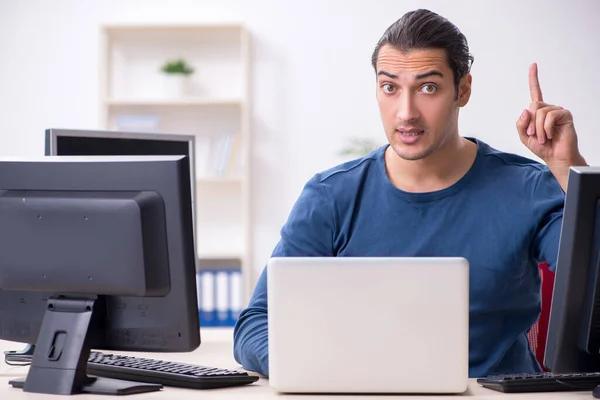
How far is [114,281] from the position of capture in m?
1.44

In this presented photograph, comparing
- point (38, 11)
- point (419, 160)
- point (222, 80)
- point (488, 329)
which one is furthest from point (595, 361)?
point (38, 11)

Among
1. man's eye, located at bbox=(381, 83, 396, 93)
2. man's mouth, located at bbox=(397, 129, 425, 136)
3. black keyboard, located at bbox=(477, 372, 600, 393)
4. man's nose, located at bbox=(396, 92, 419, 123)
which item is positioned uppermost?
man's eye, located at bbox=(381, 83, 396, 93)

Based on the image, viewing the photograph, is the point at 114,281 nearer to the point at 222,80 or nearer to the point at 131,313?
the point at 131,313

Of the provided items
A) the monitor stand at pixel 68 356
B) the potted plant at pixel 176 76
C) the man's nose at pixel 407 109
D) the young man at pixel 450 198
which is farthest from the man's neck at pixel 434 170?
the potted plant at pixel 176 76

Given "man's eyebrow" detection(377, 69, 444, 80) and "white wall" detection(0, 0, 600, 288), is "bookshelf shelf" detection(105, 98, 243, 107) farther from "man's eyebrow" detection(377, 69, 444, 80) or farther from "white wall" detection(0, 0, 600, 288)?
"man's eyebrow" detection(377, 69, 444, 80)

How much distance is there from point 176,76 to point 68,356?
2983mm

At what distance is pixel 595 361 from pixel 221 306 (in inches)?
112

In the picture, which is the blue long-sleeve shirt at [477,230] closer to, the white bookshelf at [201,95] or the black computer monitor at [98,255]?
the black computer monitor at [98,255]

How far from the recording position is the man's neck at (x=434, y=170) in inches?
76.7

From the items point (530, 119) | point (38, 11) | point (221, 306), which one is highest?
point (38, 11)

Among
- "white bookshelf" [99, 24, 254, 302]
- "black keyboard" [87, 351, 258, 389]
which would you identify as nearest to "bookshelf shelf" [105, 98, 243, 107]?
"white bookshelf" [99, 24, 254, 302]

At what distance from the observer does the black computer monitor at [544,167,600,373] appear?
4.22 ft

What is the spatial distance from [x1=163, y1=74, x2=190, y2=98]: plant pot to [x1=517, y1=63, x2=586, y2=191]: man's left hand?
263 centimetres

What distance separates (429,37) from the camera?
190 cm
